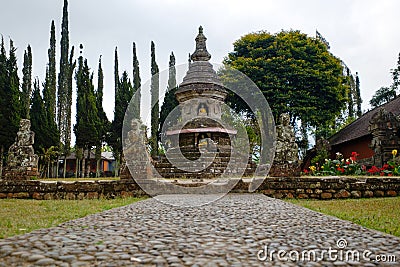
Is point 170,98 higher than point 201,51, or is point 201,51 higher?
point 201,51

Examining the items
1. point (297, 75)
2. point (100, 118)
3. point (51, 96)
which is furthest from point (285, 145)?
point (51, 96)

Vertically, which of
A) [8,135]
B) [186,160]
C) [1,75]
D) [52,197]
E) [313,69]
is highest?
[313,69]

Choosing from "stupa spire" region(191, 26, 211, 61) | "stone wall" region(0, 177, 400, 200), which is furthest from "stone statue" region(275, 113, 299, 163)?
"stupa spire" region(191, 26, 211, 61)

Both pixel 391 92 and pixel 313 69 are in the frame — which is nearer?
pixel 313 69

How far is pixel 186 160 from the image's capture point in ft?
56.4

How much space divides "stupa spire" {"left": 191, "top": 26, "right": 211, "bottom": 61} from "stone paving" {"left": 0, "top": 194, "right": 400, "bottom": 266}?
1613 centimetres

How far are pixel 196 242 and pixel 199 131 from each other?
14903 mm

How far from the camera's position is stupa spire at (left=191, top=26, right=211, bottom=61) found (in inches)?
844

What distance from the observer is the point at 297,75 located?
27.0 m

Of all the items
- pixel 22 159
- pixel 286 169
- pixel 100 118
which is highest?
pixel 100 118

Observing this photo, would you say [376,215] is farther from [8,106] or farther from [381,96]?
[381,96]

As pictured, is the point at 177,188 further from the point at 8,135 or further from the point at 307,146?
the point at 307,146

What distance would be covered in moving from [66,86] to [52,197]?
76.8 ft

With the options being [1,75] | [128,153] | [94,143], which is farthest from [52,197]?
[94,143]
